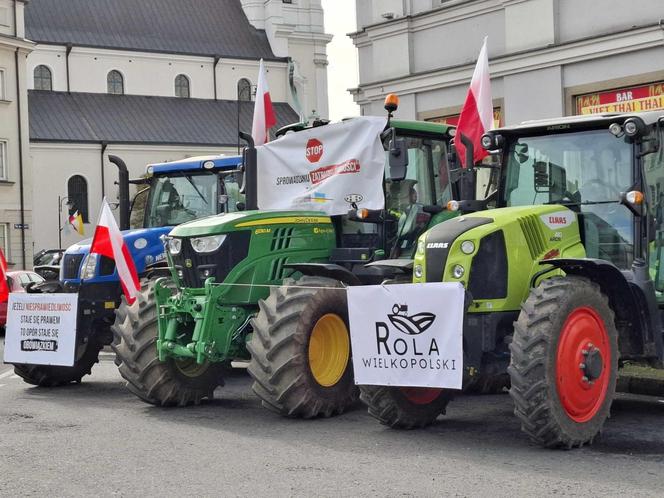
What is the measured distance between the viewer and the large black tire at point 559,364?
8.25 metres

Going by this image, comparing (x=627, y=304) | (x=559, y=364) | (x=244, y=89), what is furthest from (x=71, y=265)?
(x=244, y=89)

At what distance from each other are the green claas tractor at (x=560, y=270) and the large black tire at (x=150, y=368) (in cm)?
270

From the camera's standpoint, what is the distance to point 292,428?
392 inches

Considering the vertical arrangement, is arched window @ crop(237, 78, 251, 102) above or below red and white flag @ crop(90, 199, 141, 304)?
above

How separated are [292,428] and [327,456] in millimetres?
1462

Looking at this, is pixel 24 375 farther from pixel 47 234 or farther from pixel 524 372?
pixel 47 234

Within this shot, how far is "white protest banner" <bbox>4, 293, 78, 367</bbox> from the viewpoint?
13070mm

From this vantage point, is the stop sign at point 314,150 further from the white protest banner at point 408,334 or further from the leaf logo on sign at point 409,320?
the leaf logo on sign at point 409,320

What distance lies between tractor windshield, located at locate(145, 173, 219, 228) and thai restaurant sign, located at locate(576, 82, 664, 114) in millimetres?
5615

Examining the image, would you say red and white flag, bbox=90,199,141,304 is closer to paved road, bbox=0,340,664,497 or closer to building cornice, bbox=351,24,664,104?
paved road, bbox=0,340,664,497

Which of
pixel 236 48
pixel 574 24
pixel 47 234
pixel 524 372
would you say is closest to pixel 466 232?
pixel 524 372

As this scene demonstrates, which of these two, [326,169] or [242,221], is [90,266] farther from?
[326,169]

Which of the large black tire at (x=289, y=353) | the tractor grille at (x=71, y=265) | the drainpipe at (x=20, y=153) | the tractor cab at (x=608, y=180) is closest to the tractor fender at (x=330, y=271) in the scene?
the large black tire at (x=289, y=353)

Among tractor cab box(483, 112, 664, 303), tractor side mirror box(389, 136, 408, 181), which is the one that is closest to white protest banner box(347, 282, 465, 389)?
tractor cab box(483, 112, 664, 303)
